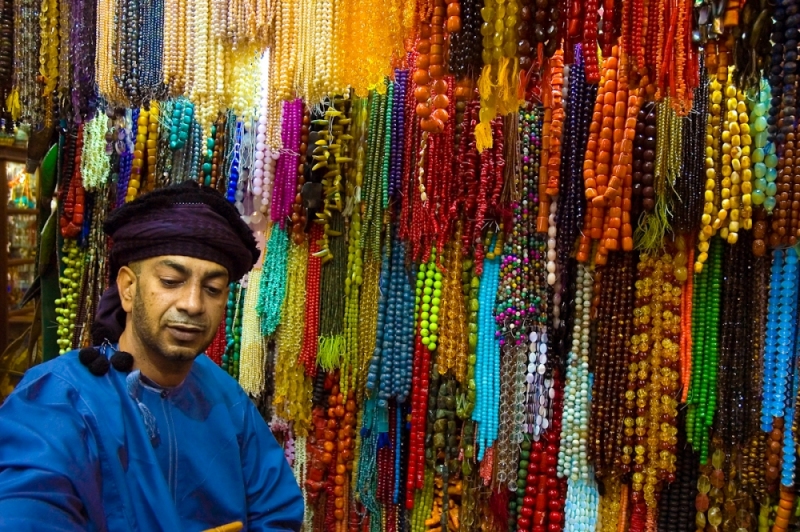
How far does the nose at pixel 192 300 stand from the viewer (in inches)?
63.2

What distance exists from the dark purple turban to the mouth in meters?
0.18

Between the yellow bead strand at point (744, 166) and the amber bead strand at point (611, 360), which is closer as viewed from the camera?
the yellow bead strand at point (744, 166)

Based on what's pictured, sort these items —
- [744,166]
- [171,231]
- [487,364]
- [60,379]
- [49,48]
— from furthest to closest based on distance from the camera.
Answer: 1. [49,48]
2. [487,364]
3. [744,166]
4. [171,231]
5. [60,379]

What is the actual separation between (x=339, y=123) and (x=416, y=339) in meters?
0.85

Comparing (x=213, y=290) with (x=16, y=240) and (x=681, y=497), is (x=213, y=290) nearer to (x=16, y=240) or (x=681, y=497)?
(x=681, y=497)

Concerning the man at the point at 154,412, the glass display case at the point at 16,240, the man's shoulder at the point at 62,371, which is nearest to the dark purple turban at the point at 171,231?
the man at the point at 154,412

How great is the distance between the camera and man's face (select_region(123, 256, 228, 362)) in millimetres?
1606

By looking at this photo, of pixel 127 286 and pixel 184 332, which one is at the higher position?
pixel 127 286

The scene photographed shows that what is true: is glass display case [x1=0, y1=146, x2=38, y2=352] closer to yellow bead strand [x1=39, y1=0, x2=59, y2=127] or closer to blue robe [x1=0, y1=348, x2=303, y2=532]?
yellow bead strand [x1=39, y1=0, x2=59, y2=127]

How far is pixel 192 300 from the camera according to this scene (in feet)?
5.28

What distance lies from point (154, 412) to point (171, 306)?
0.89ft

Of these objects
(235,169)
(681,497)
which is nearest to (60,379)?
(235,169)

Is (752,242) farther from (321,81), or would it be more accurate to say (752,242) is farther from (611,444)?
(321,81)

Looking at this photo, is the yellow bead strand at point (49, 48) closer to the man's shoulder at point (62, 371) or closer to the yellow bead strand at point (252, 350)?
the yellow bead strand at point (252, 350)
